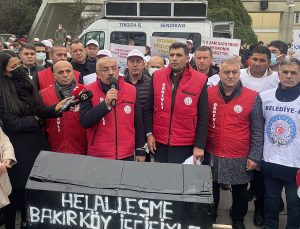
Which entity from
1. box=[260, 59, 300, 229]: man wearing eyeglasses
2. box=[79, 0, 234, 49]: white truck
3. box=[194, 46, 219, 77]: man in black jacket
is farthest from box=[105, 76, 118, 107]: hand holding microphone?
box=[79, 0, 234, 49]: white truck

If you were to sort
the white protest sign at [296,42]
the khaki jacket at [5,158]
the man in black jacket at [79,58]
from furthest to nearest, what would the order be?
the white protest sign at [296,42] → the man in black jacket at [79,58] → the khaki jacket at [5,158]

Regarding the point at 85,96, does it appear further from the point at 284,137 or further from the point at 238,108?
the point at 284,137

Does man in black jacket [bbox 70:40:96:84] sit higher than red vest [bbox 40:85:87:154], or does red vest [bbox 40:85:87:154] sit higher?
man in black jacket [bbox 70:40:96:84]

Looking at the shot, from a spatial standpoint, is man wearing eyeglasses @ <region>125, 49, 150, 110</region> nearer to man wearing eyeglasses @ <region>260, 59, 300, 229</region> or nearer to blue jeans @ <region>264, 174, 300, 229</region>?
man wearing eyeglasses @ <region>260, 59, 300, 229</region>

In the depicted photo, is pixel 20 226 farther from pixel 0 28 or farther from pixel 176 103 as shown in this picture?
pixel 0 28

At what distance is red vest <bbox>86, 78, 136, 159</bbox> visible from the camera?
11.6 ft

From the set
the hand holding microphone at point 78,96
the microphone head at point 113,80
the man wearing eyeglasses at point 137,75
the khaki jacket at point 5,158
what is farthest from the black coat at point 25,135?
the man wearing eyeglasses at point 137,75

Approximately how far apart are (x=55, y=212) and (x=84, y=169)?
1.00 ft

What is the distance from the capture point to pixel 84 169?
2549 mm

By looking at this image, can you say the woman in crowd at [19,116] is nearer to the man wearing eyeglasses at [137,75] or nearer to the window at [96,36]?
the man wearing eyeglasses at [137,75]

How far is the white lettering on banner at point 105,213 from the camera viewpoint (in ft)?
7.77

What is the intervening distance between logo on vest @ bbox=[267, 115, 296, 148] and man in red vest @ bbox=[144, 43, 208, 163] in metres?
0.58

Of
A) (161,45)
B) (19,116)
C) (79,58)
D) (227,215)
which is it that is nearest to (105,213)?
(19,116)

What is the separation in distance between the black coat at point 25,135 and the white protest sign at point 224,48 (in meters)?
4.48
